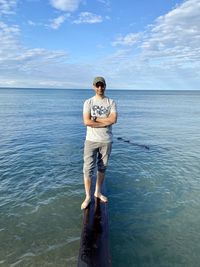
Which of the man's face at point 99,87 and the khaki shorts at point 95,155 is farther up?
the man's face at point 99,87

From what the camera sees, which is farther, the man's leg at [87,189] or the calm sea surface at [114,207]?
the man's leg at [87,189]

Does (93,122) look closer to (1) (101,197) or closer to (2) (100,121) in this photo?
(2) (100,121)

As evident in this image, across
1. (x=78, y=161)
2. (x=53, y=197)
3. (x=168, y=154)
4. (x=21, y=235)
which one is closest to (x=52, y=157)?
(x=78, y=161)

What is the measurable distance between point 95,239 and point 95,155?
2361mm

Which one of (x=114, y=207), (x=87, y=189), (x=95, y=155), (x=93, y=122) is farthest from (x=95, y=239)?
(x=114, y=207)

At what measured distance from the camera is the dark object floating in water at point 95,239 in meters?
6.17

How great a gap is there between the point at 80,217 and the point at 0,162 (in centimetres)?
854

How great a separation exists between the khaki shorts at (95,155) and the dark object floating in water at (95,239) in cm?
109

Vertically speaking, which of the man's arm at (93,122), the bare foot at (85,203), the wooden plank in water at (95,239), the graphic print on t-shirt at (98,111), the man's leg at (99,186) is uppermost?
the graphic print on t-shirt at (98,111)

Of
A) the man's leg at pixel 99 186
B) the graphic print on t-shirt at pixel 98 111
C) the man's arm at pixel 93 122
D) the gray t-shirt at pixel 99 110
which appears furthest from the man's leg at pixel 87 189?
the graphic print on t-shirt at pixel 98 111

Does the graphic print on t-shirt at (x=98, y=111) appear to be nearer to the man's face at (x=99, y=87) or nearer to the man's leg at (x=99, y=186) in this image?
the man's face at (x=99, y=87)

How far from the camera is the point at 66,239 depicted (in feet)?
28.3

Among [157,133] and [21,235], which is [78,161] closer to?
[21,235]

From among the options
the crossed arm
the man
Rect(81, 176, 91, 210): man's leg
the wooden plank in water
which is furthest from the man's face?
the wooden plank in water
